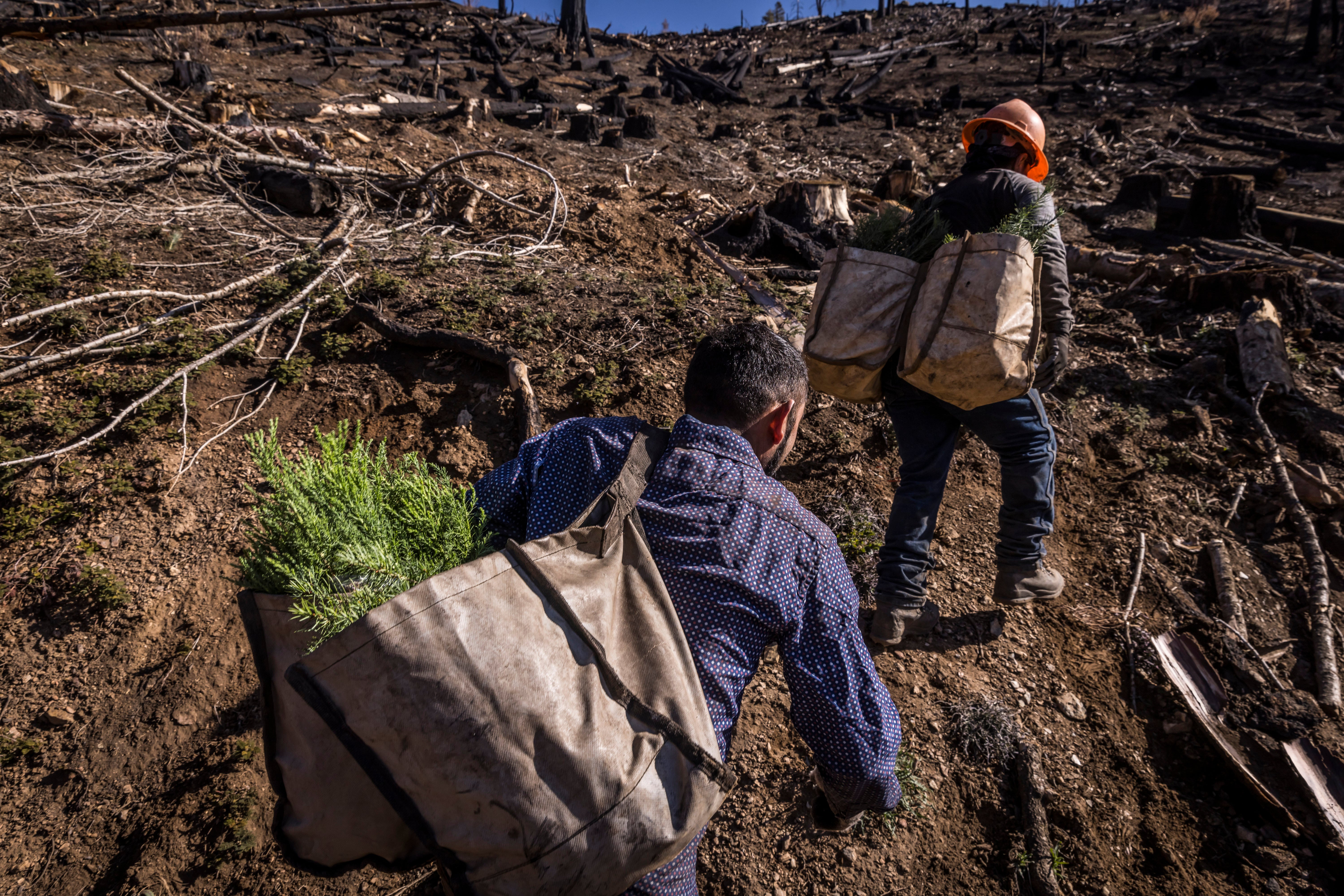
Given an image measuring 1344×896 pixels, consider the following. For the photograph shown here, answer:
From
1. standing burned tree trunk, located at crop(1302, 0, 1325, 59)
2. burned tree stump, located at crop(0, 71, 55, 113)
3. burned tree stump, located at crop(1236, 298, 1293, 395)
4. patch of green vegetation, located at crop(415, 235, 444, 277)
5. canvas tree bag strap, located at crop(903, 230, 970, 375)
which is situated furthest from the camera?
standing burned tree trunk, located at crop(1302, 0, 1325, 59)

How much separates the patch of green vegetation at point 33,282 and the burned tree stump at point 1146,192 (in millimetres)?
11297

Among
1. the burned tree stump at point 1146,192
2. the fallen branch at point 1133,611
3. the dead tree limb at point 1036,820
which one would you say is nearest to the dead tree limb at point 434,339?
the dead tree limb at point 1036,820

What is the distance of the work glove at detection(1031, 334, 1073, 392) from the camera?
2.70 m

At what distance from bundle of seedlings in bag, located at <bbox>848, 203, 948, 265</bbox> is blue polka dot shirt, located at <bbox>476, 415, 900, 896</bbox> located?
162 centimetres

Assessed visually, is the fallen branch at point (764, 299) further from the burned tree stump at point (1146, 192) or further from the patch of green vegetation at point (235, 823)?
the burned tree stump at point (1146, 192)

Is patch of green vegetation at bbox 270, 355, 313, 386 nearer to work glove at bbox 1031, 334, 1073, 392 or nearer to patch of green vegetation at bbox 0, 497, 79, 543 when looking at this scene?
patch of green vegetation at bbox 0, 497, 79, 543

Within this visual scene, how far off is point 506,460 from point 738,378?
7.27 ft

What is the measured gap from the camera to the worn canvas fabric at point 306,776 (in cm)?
116

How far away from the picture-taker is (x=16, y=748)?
95.0 inches

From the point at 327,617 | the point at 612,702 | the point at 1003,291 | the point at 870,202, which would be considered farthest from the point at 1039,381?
the point at 870,202

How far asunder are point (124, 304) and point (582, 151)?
7633 millimetres

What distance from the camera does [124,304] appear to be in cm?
397

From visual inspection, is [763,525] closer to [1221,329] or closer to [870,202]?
[1221,329]

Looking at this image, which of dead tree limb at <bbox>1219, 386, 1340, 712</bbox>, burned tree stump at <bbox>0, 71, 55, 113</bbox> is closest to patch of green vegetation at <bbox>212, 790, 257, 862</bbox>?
dead tree limb at <bbox>1219, 386, 1340, 712</bbox>
